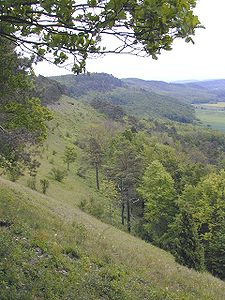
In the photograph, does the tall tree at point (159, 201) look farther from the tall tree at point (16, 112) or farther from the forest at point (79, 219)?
the tall tree at point (16, 112)

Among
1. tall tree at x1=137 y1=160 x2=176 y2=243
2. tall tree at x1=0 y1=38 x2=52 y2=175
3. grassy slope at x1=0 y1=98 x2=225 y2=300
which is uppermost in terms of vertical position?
tall tree at x1=0 y1=38 x2=52 y2=175

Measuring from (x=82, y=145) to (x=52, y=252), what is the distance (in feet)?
254

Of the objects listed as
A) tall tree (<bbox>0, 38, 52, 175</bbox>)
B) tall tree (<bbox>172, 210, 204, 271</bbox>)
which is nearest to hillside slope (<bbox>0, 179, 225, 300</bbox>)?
tall tree (<bbox>0, 38, 52, 175</bbox>)

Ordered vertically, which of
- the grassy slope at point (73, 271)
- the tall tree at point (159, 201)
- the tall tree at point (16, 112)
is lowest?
the tall tree at point (159, 201)

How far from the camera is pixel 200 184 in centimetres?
4450

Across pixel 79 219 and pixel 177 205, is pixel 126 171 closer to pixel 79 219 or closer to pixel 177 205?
pixel 177 205

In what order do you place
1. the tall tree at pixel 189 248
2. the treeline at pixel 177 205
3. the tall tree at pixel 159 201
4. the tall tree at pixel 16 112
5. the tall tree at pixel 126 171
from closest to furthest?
the tall tree at pixel 16 112, the tall tree at pixel 189 248, the treeline at pixel 177 205, the tall tree at pixel 159 201, the tall tree at pixel 126 171

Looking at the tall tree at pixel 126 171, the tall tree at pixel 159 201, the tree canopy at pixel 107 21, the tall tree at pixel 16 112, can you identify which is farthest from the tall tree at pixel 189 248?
the tree canopy at pixel 107 21

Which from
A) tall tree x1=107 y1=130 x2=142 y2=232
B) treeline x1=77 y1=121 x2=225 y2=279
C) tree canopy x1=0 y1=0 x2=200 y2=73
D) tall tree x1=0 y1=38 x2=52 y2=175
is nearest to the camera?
tree canopy x1=0 y1=0 x2=200 y2=73

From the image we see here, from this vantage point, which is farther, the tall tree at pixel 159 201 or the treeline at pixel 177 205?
the tall tree at pixel 159 201

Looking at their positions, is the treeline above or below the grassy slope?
below

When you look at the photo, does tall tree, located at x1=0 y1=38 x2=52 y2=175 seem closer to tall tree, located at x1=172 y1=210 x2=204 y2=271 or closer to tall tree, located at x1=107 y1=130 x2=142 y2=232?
tall tree, located at x1=172 y1=210 x2=204 y2=271

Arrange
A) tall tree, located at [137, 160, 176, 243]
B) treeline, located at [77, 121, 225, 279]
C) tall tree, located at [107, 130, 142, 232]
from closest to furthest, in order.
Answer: treeline, located at [77, 121, 225, 279] → tall tree, located at [137, 160, 176, 243] → tall tree, located at [107, 130, 142, 232]

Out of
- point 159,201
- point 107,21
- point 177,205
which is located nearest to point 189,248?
point 177,205
